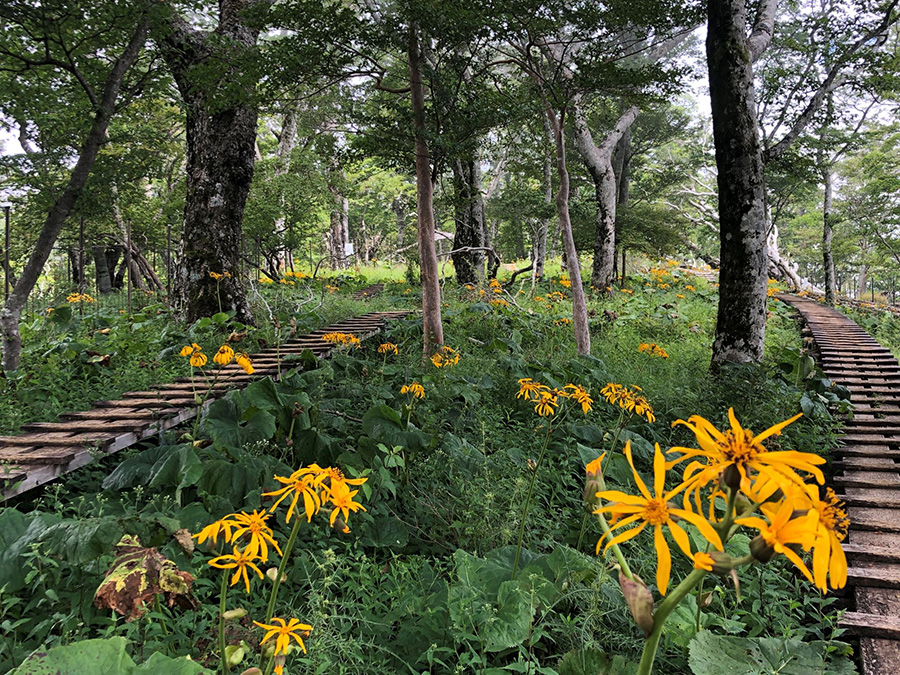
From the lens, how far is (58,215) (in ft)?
11.2

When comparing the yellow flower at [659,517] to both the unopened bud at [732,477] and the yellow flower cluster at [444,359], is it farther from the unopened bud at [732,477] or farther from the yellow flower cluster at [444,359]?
the yellow flower cluster at [444,359]

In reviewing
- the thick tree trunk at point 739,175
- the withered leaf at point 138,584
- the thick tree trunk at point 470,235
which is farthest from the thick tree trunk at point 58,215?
the thick tree trunk at point 470,235

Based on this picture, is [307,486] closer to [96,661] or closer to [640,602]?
[96,661]

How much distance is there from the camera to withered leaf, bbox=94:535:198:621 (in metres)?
1.02

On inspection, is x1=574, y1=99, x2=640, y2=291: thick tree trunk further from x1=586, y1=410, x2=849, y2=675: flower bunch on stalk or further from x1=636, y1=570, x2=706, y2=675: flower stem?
x1=636, y1=570, x2=706, y2=675: flower stem

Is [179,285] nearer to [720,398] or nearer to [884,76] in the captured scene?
[720,398]

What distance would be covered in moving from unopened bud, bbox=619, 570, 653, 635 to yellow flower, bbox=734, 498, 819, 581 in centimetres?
13

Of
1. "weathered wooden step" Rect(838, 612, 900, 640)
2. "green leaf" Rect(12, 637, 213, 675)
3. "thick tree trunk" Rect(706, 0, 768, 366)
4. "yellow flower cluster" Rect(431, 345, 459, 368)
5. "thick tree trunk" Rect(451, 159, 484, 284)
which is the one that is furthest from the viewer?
"thick tree trunk" Rect(451, 159, 484, 284)

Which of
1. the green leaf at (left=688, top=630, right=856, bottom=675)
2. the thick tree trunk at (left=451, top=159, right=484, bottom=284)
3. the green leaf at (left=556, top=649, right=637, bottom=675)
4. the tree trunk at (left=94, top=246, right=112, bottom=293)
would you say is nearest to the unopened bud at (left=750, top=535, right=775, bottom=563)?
the green leaf at (left=688, top=630, right=856, bottom=675)

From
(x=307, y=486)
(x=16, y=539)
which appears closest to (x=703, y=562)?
(x=307, y=486)

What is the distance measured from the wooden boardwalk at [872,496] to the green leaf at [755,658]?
63cm

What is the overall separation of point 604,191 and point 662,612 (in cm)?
1096

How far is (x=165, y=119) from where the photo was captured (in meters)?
11.9

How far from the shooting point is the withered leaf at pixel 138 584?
1.02 meters
